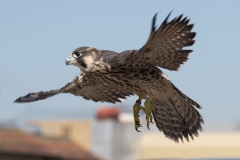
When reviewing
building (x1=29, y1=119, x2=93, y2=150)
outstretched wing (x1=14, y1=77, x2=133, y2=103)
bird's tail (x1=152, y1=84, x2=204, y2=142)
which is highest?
building (x1=29, y1=119, x2=93, y2=150)

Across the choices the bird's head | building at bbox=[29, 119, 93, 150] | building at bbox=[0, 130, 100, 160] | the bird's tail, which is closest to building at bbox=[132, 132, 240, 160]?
building at bbox=[0, 130, 100, 160]

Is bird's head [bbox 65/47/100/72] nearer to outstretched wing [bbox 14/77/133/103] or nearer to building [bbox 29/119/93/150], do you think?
outstretched wing [bbox 14/77/133/103]

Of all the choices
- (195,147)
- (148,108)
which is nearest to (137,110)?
(148,108)

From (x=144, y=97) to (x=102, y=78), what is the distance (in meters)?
0.66

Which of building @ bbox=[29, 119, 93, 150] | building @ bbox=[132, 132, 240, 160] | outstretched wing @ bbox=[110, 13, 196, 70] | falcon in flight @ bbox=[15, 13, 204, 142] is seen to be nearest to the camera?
outstretched wing @ bbox=[110, 13, 196, 70]

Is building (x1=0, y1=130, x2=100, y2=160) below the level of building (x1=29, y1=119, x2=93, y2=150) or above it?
below

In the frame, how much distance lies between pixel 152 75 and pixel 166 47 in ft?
1.96

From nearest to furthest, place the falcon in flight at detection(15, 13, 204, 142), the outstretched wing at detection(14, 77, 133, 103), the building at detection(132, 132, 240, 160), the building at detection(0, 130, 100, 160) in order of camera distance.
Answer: the falcon in flight at detection(15, 13, 204, 142) < the outstretched wing at detection(14, 77, 133, 103) < the building at detection(0, 130, 100, 160) < the building at detection(132, 132, 240, 160)

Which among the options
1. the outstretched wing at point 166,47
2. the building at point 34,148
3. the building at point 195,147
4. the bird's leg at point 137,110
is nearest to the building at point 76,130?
the building at point 195,147

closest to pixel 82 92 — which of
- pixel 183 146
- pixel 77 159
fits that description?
pixel 77 159

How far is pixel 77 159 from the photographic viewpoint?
2905 cm

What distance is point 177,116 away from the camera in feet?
30.7

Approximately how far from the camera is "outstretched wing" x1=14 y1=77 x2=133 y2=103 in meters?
9.50

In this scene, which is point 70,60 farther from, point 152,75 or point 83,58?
point 152,75
